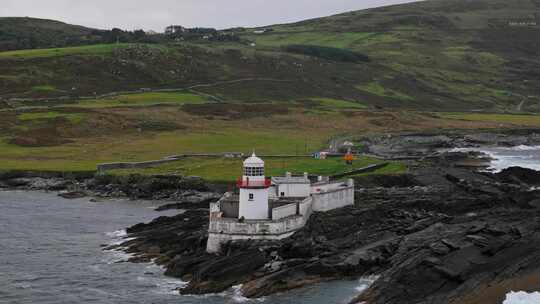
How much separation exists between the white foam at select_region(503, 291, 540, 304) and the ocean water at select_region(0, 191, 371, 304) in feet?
29.9

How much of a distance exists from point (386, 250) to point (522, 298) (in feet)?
45.0

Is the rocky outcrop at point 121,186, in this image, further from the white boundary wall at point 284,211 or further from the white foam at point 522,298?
the white foam at point 522,298

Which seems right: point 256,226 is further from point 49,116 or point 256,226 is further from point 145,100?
point 145,100

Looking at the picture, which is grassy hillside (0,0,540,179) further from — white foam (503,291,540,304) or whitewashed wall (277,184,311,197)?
white foam (503,291,540,304)

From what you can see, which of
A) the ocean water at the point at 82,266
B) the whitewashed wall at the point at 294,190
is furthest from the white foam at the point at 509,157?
the ocean water at the point at 82,266

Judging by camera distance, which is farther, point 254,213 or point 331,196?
point 331,196

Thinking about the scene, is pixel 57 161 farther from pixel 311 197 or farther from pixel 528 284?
pixel 528 284

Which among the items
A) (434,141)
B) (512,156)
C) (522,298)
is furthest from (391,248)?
(434,141)

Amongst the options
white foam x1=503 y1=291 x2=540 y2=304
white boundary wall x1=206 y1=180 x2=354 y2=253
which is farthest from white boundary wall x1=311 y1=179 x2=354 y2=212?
white foam x1=503 y1=291 x2=540 y2=304

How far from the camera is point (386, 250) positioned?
57.1 metres

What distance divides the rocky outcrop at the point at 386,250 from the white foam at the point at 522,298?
94 cm

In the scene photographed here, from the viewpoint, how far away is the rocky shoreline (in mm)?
49406

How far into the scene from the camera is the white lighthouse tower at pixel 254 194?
197 ft

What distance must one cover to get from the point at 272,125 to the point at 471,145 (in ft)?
109
